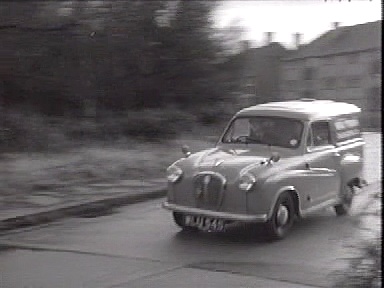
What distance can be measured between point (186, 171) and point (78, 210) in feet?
9.06

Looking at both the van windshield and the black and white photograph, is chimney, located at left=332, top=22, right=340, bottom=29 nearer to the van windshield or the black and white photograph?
the black and white photograph

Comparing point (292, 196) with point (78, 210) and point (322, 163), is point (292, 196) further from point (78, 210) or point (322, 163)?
point (78, 210)

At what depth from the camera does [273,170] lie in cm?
830

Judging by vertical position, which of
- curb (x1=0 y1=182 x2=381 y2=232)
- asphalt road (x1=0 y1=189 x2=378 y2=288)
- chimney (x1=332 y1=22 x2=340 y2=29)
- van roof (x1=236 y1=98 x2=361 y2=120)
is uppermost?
chimney (x1=332 y1=22 x2=340 y2=29)

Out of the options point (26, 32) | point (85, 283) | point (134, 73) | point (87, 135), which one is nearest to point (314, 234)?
point (85, 283)

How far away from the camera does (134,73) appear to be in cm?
1559

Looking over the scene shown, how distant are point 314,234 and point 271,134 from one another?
1428mm

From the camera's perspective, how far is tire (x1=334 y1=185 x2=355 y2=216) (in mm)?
9594

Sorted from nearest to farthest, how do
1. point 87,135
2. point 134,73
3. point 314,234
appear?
point 314,234, point 134,73, point 87,135

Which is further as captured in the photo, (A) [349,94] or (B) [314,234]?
(A) [349,94]

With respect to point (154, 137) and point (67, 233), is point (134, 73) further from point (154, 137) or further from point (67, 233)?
point (67, 233)

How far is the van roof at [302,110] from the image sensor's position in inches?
372

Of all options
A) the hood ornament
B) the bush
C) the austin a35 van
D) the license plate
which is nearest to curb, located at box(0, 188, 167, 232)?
the austin a35 van

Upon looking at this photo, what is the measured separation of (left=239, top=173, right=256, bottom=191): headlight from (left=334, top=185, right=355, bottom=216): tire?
193 cm
